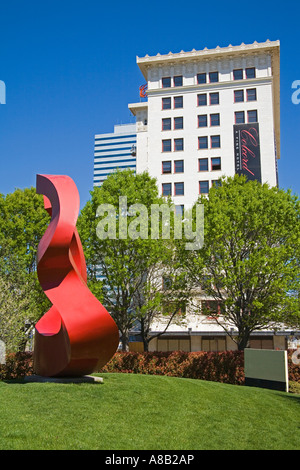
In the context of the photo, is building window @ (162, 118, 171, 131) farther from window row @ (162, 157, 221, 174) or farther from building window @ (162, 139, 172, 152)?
window row @ (162, 157, 221, 174)

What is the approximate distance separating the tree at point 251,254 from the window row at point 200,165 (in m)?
19.2

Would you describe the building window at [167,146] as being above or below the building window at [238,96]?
below

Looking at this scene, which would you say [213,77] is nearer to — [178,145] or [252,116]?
[252,116]

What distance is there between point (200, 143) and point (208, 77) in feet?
25.4

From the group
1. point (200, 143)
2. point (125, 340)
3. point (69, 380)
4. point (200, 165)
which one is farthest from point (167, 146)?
point (69, 380)

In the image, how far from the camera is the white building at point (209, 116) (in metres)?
45.2

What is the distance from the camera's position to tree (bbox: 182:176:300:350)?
24.4m

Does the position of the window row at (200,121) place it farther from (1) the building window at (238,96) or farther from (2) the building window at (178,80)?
(2) the building window at (178,80)

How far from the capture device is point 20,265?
85.9 ft

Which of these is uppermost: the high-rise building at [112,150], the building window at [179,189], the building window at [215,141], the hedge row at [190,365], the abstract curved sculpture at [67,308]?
the high-rise building at [112,150]

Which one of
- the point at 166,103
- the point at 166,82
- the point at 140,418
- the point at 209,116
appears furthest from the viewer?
the point at 166,82

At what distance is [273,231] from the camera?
25.6 meters

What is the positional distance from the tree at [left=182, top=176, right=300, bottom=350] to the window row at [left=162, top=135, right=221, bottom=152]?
20.4 metres

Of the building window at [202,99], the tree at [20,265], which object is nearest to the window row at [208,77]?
the building window at [202,99]
